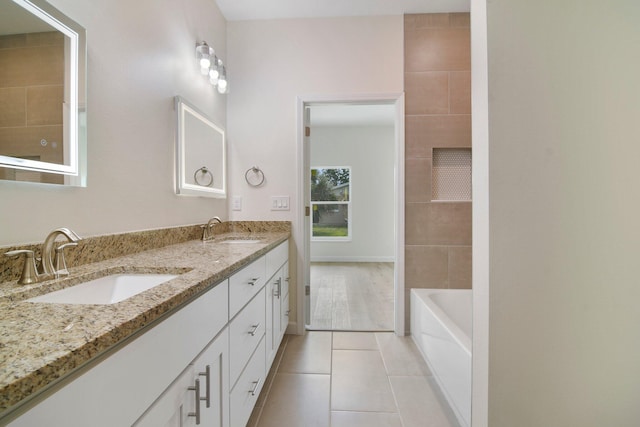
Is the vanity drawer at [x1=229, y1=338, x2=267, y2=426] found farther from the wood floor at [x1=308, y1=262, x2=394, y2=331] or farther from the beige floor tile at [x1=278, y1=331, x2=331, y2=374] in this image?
the wood floor at [x1=308, y1=262, x2=394, y2=331]

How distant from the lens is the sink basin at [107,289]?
83cm

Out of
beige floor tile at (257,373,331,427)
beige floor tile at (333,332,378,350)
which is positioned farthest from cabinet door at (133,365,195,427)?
beige floor tile at (333,332,378,350)

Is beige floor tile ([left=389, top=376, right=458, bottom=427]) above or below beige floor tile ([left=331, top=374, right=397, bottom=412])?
below

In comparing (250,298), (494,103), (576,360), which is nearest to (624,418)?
(576,360)

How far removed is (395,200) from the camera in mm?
2418

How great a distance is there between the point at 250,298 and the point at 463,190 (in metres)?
2.05

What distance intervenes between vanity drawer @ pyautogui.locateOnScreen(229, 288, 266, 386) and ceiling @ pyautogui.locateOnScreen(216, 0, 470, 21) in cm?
222

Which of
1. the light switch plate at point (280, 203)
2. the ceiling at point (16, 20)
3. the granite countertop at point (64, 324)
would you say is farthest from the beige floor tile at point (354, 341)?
the ceiling at point (16, 20)

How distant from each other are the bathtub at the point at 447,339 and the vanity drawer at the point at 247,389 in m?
1.01

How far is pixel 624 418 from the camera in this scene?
0.95m

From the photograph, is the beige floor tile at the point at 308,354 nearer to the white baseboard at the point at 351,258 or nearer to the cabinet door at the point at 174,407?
the cabinet door at the point at 174,407

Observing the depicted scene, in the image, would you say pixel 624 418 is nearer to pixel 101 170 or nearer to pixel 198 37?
pixel 101 170

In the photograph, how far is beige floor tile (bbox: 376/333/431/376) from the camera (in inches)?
74.6

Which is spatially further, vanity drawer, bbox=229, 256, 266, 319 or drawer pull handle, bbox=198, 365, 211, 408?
vanity drawer, bbox=229, 256, 266, 319
